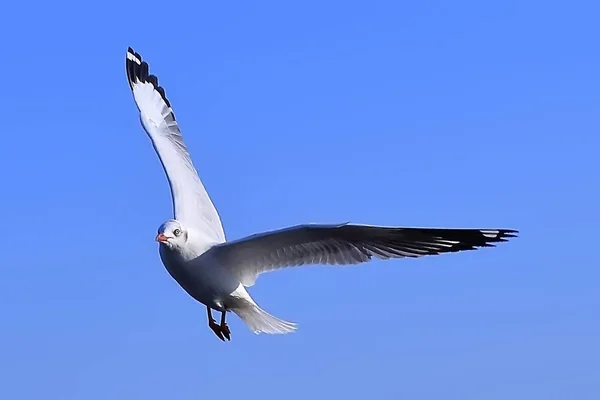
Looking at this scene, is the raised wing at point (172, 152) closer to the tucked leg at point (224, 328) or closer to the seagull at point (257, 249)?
the seagull at point (257, 249)

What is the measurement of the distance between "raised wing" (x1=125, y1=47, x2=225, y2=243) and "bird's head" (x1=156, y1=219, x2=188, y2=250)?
556 millimetres

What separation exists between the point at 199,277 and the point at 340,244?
1121mm

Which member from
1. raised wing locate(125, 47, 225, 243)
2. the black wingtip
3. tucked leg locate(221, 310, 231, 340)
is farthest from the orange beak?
the black wingtip

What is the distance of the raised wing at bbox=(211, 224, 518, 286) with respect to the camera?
807 cm

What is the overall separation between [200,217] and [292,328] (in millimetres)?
1452

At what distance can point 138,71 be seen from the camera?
539 inches

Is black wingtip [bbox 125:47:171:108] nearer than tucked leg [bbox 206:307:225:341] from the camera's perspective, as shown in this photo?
No

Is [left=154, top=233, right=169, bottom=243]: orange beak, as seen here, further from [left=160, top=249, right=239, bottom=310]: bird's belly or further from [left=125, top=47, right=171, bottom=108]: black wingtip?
[left=125, top=47, right=171, bottom=108]: black wingtip

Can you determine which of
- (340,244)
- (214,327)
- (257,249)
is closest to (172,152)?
(214,327)

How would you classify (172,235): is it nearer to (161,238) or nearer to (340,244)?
(161,238)

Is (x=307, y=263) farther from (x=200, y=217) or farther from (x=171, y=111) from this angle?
(x=171, y=111)

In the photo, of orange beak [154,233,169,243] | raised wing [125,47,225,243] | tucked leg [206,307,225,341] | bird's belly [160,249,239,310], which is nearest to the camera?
orange beak [154,233,169,243]

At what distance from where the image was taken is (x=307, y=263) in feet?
28.9

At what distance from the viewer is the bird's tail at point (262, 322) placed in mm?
9297
